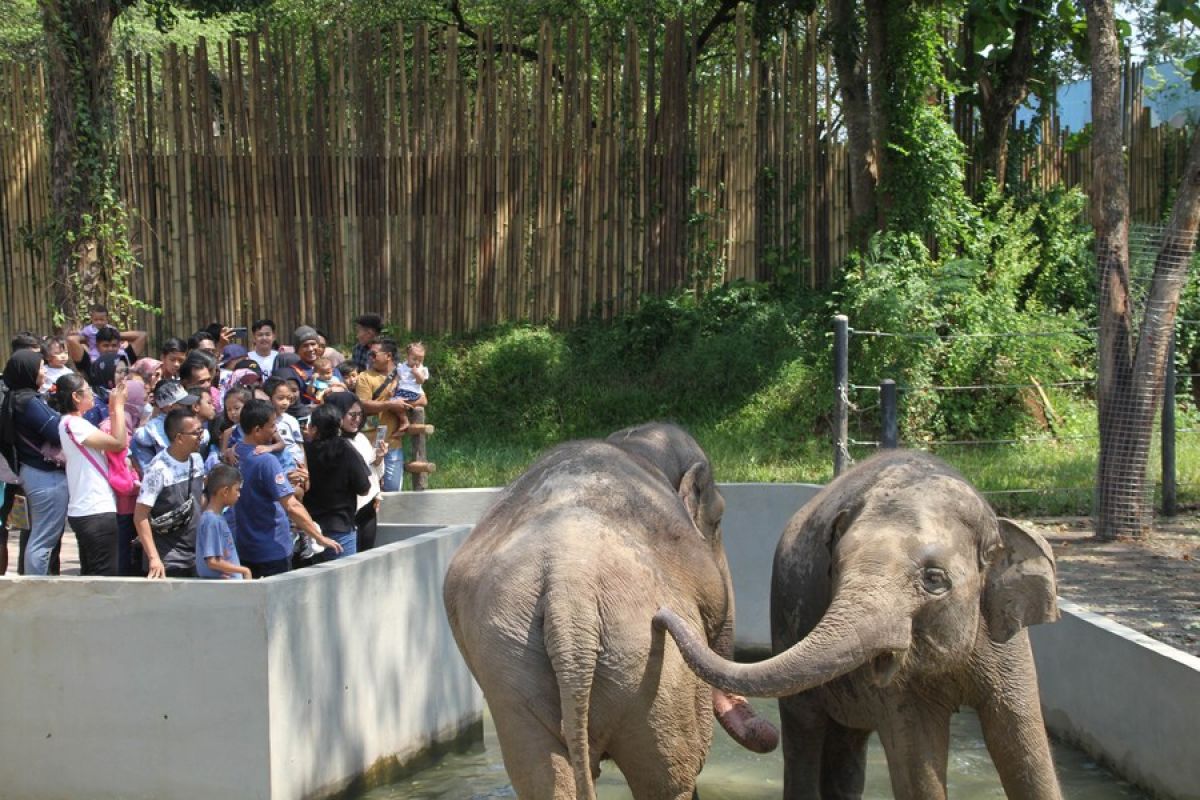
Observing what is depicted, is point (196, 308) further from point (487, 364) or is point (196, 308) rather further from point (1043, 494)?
point (1043, 494)

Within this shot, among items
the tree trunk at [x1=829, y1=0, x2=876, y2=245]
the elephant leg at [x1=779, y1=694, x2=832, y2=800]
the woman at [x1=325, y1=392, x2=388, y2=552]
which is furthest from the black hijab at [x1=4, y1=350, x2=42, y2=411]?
the tree trunk at [x1=829, y1=0, x2=876, y2=245]

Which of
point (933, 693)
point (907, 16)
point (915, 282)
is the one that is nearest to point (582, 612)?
point (933, 693)

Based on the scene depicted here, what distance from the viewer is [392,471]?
1038cm

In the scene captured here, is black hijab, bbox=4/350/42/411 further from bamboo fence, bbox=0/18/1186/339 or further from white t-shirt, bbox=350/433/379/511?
bamboo fence, bbox=0/18/1186/339

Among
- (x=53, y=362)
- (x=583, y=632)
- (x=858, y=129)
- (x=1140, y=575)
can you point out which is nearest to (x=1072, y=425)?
(x=858, y=129)

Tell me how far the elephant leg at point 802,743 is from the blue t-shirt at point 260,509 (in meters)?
2.72

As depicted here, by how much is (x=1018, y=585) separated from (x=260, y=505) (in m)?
3.82

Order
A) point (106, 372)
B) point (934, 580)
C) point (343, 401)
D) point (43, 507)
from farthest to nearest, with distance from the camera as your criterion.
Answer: point (106, 372), point (43, 507), point (343, 401), point (934, 580)

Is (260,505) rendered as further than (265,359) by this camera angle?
No

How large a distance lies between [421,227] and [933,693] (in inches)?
477

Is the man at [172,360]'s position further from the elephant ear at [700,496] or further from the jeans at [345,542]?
the elephant ear at [700,496]

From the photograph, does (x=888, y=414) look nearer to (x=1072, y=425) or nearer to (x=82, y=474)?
(x=1072, y=425)

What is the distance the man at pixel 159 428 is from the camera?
7.40 meters

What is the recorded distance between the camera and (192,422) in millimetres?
7176
